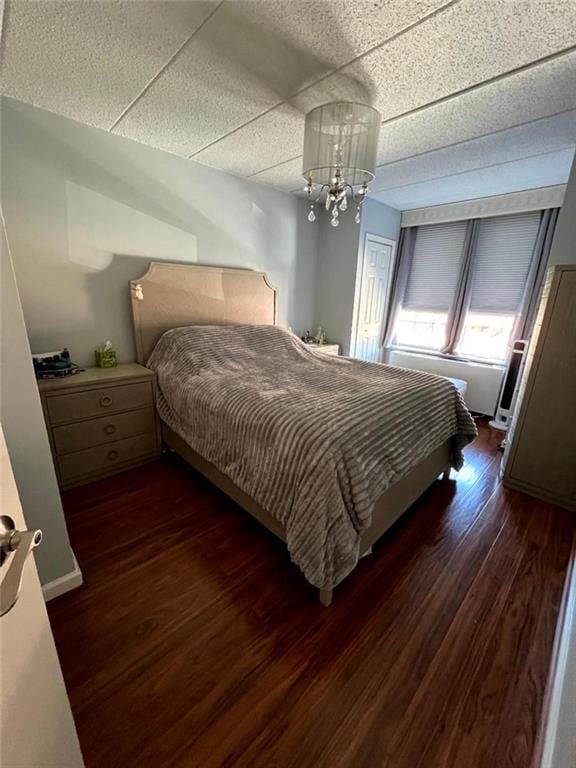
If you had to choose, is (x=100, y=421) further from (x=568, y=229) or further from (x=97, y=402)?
(x=568, y=229)

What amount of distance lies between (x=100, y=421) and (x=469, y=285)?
3.95m

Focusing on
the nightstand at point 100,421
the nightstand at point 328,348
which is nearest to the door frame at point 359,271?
the nightstand at point 328,348

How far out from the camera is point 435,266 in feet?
12.8

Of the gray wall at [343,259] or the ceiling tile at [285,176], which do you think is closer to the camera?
the ceiling tile at [285,176]

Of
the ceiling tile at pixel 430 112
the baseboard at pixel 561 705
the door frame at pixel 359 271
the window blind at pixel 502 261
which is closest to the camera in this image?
the baseboard at pixel 561 705

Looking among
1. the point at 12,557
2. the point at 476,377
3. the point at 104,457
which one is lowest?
the point at 104,457

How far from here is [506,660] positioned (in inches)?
48.0

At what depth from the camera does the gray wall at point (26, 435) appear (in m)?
1.03

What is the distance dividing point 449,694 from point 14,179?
11.2ft

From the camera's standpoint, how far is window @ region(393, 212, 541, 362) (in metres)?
3.35

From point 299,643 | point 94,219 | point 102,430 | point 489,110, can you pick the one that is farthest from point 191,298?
point 299,643

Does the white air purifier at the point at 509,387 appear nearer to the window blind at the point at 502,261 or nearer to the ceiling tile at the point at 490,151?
the window blind at the point at 502,261

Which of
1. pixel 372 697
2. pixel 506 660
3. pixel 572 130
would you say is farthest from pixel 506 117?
pixel 372 697

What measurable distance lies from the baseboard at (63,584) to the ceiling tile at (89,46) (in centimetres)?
234
